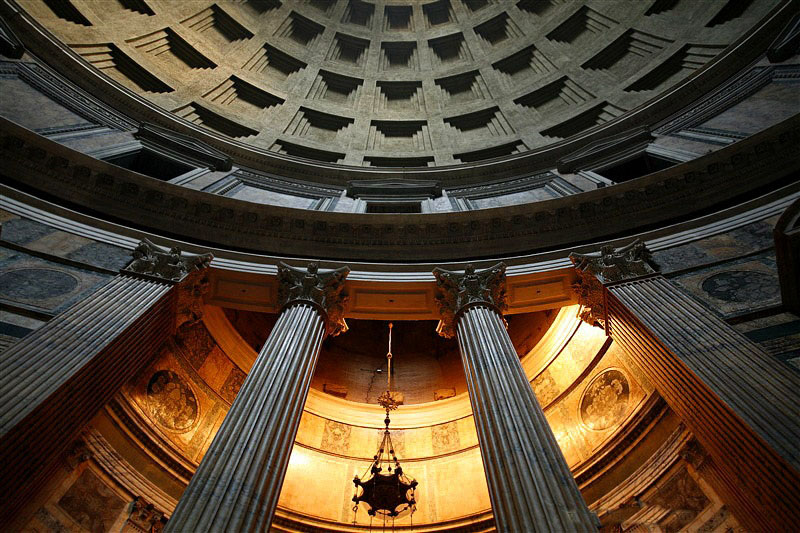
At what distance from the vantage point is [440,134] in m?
22.5

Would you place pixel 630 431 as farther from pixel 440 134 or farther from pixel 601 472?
pixel 440 134

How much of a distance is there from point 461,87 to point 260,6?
40.5 feet

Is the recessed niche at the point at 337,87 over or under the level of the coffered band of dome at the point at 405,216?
over

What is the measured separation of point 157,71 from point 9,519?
18708 mm

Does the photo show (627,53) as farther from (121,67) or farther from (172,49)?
(121,67)

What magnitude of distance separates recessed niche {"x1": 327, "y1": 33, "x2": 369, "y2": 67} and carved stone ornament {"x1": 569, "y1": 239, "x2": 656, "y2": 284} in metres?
21.3

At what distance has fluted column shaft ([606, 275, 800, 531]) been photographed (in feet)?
17.7

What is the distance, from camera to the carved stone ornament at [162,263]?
9.46 metres

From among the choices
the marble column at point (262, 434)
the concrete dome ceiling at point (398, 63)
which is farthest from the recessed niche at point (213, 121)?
the marble column at point (262, 434)

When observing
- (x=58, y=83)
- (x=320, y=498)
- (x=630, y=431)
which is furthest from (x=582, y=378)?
(x=58, y=83)

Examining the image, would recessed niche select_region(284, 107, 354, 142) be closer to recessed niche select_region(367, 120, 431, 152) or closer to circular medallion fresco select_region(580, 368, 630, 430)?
recessed niche select_region(367, 120, 431, 152)

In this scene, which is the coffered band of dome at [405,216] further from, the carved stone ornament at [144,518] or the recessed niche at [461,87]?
the recessed niche at [461,87]

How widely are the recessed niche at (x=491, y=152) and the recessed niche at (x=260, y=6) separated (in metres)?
15.0

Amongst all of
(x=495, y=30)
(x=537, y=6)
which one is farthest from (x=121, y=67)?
(x=537, y=6)
